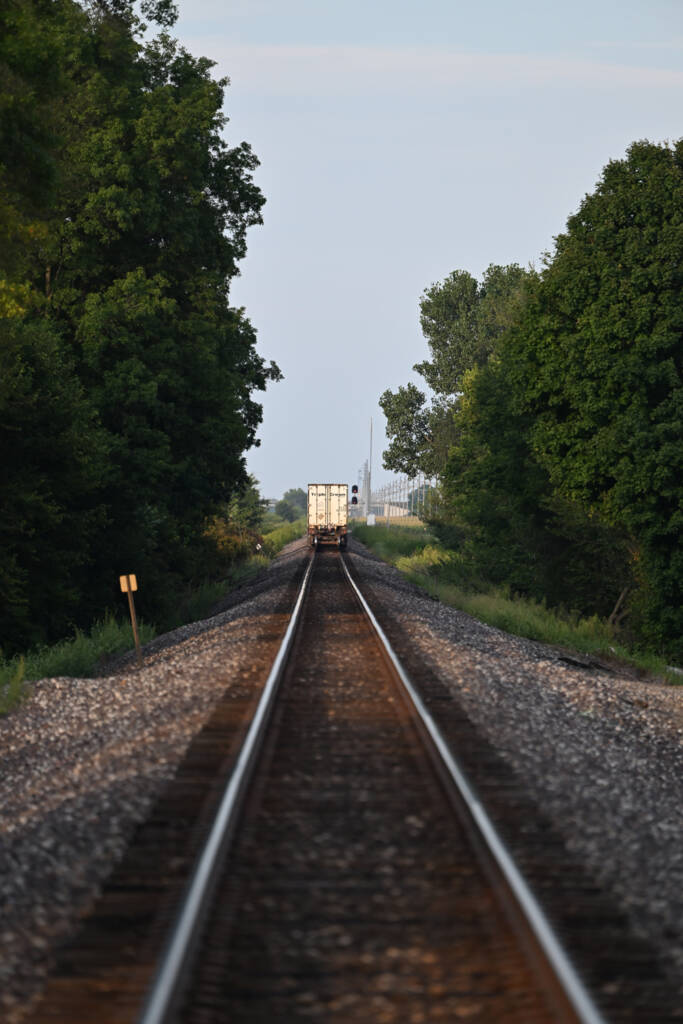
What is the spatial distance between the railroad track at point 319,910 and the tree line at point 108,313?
13.8 meters

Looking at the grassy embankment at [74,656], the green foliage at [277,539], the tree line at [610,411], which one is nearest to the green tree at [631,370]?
the tree line at [610,411]

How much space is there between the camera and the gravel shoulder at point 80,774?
219 inches

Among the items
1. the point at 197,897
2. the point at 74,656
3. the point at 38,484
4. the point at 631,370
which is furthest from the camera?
the point at 631,370

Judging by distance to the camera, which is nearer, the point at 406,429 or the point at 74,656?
the point at 74,656

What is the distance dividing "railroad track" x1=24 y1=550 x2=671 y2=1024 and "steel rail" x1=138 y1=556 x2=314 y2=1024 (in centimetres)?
1

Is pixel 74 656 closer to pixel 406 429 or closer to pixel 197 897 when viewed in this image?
pixel 197 897

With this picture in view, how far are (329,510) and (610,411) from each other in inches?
1137

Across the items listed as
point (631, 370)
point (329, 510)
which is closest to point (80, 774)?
point (631, 370)

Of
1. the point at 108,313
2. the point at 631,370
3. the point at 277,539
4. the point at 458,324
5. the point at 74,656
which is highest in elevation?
the point at 458,324

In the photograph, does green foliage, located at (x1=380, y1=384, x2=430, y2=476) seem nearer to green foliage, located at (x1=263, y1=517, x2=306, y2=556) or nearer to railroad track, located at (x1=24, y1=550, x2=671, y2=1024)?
green foliage, located at (x1=263, y1=517, x2=306, y2=556)

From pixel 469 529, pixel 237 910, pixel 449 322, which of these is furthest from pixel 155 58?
pixel 449 322

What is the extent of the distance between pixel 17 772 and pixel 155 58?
107 ft

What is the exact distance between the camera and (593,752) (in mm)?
9750

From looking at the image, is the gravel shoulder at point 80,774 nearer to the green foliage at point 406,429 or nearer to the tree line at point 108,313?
the tree line at point 108,313
